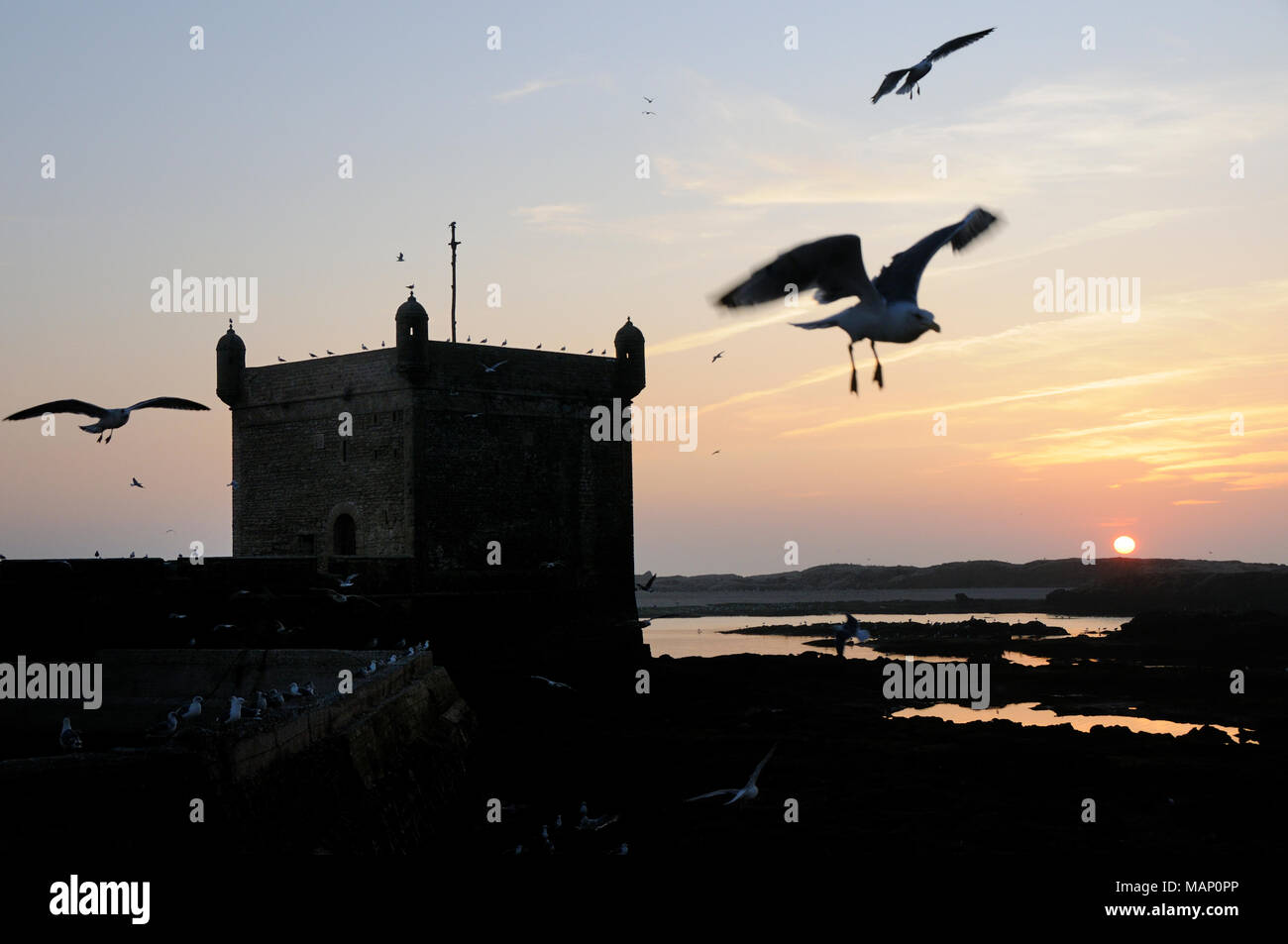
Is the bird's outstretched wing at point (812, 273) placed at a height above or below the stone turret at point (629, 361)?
below

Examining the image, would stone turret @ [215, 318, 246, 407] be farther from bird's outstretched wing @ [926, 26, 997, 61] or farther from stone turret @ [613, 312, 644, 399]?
bird's outstretched wing @ [926, 26, 997, 61]

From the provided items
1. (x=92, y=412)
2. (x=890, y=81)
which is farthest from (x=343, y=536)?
(x=890, y=81)

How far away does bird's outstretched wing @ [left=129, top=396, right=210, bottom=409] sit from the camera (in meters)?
17.2

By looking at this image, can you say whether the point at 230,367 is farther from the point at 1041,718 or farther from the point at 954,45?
the point at 954,45

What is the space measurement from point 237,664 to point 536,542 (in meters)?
16.3

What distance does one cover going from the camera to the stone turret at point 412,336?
121 feet

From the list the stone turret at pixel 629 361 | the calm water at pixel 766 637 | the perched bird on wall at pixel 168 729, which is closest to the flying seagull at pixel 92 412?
the perched bird on wall at pixel 168 729

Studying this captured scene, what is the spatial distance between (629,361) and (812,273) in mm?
32357

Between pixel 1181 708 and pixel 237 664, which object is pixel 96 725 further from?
pixel 1181 708

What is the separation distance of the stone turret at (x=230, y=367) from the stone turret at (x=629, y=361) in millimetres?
11070

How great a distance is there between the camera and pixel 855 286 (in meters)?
10.0

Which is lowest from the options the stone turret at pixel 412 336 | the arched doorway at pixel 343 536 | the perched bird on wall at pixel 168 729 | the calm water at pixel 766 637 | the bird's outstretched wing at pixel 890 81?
the calm water at pixel 766 637

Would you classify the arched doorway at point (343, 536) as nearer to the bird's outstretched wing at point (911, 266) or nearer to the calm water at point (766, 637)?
the calm water at point (766, 637)
